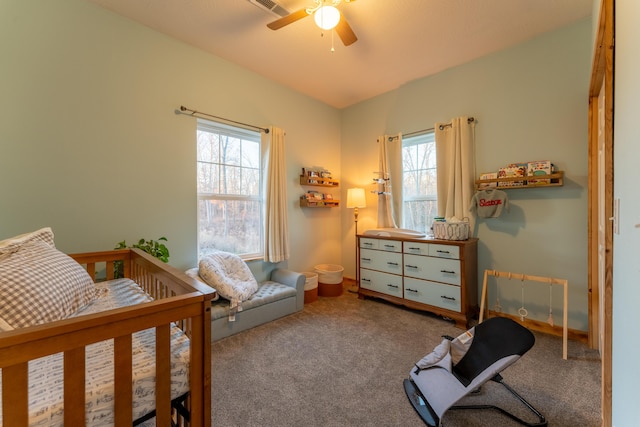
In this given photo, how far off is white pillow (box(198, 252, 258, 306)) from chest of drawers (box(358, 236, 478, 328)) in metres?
1.47

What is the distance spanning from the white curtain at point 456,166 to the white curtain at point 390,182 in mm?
521

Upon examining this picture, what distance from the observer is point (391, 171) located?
138 inches

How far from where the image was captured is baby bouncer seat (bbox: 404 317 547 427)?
1.35 metres

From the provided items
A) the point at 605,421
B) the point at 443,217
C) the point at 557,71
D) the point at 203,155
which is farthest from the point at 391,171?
the point at 605,421

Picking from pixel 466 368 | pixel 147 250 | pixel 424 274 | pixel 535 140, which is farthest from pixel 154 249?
pixel 535 140

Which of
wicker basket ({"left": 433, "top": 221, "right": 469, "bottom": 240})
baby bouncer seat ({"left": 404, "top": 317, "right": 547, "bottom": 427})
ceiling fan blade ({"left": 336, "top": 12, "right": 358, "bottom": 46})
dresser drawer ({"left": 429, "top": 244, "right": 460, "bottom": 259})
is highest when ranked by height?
ceiling fan blade ({"left": 336, "top": 12, "right": 358, "bottom": 46})

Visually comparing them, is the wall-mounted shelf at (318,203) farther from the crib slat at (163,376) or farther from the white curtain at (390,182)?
the crib slat at (163,376)

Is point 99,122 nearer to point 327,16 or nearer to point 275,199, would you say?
point 275,199

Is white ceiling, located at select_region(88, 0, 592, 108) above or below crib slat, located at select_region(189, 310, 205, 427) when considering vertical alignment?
above

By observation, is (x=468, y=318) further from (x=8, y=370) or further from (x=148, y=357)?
(x=8, y=370)

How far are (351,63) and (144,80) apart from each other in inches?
82.2

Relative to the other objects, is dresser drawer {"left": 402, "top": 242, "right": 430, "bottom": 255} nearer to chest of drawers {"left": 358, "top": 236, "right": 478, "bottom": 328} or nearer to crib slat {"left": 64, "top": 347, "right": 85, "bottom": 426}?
chest of drawers {"left": 358, "top": 236, "right": 478, "bottom": 328}

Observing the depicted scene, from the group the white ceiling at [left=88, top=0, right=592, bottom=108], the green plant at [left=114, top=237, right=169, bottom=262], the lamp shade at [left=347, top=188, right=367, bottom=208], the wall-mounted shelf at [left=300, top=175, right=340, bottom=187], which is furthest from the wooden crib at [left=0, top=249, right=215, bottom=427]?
the lamp shade at [left=347, top=188, right=367, bottom=208]

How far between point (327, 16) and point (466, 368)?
2521 millimetres
